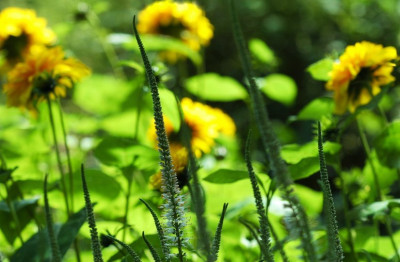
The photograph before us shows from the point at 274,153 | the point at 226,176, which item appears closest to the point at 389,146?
the point at 226,176

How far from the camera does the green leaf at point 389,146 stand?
0.67 meters

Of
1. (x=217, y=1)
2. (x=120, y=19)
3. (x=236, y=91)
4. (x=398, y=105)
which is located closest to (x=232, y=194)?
(x=236, y=91)

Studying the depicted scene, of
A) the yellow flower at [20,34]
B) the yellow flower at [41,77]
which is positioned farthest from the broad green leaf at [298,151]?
the yellow flower at [20,34]

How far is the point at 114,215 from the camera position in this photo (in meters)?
0.83

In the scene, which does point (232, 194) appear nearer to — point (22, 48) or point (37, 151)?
point (37, 151)

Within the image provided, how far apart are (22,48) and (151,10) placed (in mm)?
282

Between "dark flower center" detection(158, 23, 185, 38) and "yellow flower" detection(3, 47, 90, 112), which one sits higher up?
"dark flower center" detection(158, 23, 185, 38)

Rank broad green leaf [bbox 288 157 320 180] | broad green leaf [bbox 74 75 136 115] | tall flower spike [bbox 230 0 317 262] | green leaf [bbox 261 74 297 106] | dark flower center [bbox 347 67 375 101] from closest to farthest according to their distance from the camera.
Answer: tall flower spike [bbox 230 0 317 262]
broad green leaf [bbox 288 157 320 180]
dark flower center [bbox 347 67 375 101]
green leaf [bbox 261 74 297 106]
broad green leaf [bbox 74 75 136 115]

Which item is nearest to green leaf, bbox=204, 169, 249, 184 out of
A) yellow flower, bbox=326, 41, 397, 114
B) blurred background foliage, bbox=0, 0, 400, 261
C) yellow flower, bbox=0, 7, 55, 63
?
blurred background foliage, bbox=0, 0, 400, 261

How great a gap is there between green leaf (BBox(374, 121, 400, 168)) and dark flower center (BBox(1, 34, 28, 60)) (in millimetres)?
779

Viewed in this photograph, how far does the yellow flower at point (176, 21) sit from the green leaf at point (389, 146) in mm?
659

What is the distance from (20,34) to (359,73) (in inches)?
28.6

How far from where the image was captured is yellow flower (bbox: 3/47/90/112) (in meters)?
0.82

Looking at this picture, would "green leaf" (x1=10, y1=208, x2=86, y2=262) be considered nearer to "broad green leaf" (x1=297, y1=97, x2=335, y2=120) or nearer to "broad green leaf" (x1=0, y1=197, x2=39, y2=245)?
"broad green leaf" (x1=0, y1=197, x2=39, y2=245)
